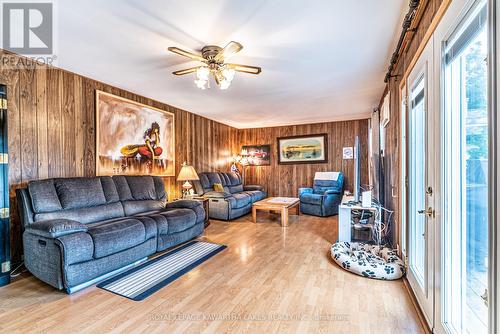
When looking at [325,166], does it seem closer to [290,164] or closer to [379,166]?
[290,164]

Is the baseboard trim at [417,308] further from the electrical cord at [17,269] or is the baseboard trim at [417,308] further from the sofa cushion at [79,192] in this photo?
the electrical cord at [17,269]

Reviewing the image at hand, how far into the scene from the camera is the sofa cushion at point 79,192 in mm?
2752

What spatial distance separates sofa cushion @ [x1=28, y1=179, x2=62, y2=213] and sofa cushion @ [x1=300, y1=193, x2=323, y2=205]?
14.9 feet

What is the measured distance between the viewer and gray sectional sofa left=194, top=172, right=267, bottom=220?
5000mm

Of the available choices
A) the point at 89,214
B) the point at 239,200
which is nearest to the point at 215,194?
the point at 239,200

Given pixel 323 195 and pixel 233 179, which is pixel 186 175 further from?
pixel 323 195

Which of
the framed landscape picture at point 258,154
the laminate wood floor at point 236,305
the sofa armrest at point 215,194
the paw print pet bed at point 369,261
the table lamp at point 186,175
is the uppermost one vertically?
the framed landscape picture at point 258,154

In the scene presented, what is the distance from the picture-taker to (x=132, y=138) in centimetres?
404

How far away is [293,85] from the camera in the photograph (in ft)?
12.3

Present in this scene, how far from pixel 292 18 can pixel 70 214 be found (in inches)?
122

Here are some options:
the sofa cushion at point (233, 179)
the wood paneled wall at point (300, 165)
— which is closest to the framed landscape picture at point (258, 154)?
the wood paneled wall at point (300, 165)

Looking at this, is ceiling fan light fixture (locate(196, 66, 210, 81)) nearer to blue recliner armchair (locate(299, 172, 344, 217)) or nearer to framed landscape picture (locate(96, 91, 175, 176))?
framed landscape picture (locate(96, 91, 175, 176))

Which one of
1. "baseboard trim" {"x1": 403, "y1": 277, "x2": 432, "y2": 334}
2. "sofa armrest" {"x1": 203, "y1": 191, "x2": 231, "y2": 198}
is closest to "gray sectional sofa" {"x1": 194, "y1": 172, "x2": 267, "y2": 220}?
"sofa armrest" {"x1": 203, "y1": 191, "x2": 231, "y2": 198}

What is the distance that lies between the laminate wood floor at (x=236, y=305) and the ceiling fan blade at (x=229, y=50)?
7.42ft
